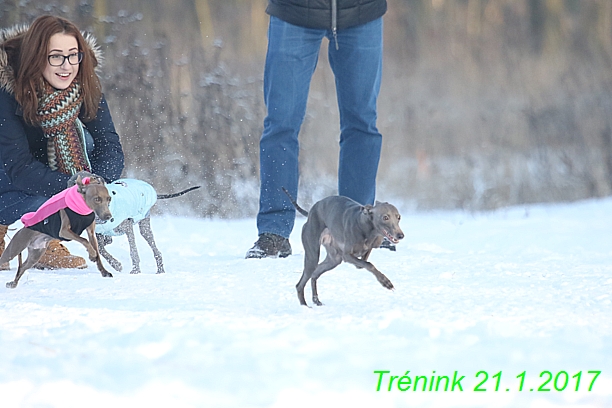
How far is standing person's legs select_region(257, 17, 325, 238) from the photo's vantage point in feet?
11.7

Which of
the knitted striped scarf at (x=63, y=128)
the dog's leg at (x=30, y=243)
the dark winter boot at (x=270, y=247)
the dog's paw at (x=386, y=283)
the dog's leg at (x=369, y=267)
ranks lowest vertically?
the dark winter boot at (x=270, y=247)

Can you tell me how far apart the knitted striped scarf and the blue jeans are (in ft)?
2.84

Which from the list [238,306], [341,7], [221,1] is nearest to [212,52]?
[221,1]

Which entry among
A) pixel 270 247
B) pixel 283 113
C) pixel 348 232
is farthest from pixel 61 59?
pixel 348 232

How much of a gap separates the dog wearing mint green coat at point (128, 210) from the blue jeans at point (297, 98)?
632 millimetres

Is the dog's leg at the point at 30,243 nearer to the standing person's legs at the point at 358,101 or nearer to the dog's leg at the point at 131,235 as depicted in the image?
the dog's leg at the point at 131,235

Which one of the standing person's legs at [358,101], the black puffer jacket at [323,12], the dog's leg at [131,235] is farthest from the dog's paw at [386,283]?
the black puffer jacket at [323,12]

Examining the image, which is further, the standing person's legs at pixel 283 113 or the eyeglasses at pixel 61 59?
the standing person's legs at pixel 283 113

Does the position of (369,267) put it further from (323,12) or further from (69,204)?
(323,12)

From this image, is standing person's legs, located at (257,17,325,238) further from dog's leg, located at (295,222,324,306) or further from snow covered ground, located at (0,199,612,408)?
dog's leg, located at (295,222,324,306)

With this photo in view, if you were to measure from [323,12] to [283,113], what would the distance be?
51 centimetres

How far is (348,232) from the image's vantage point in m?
2.13

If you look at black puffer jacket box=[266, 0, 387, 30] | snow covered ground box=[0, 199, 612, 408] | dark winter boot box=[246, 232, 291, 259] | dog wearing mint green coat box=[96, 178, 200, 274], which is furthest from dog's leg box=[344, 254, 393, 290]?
black puffer jacket box=[266, 0, 387, 30]

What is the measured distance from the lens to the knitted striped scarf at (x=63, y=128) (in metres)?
3.08
